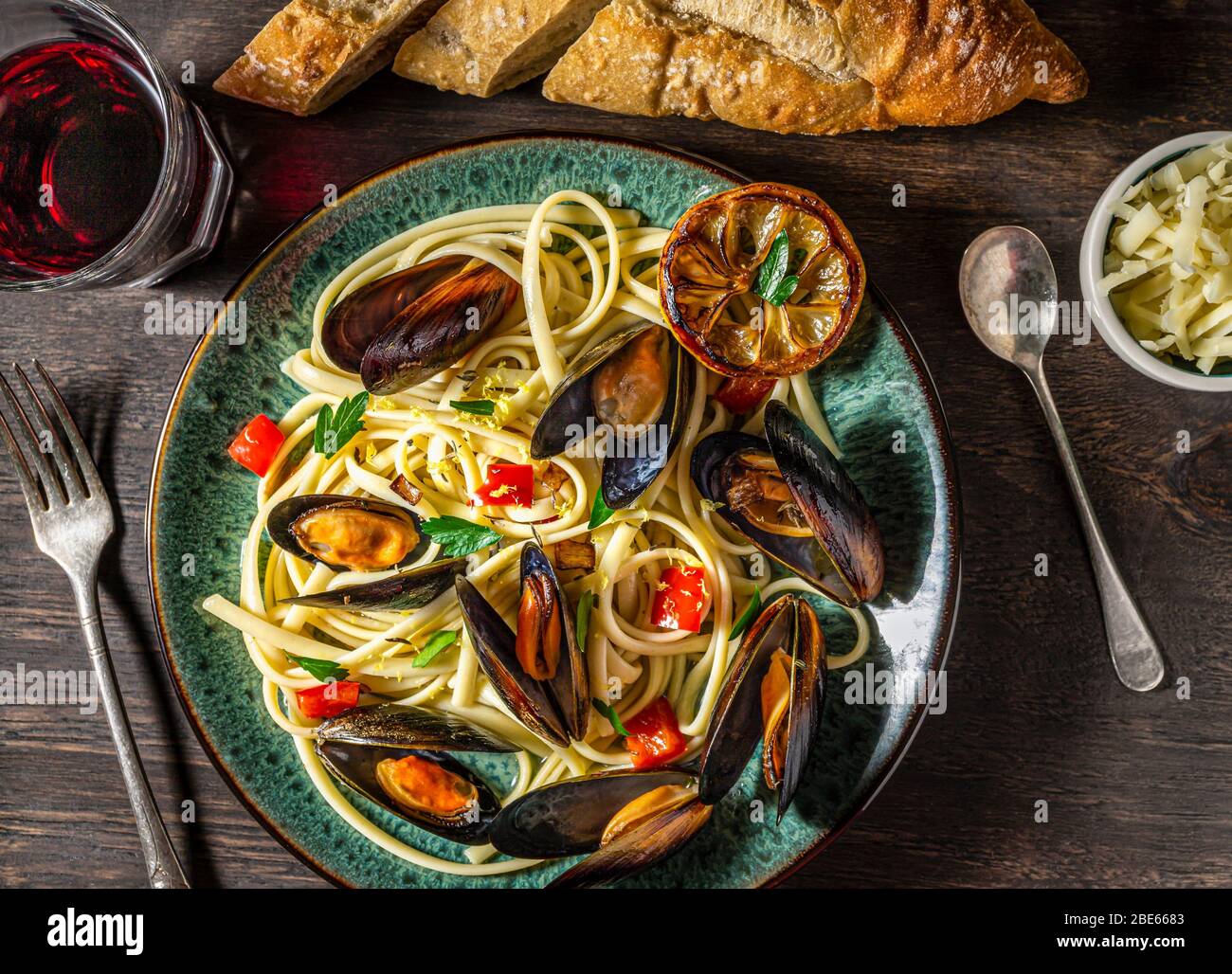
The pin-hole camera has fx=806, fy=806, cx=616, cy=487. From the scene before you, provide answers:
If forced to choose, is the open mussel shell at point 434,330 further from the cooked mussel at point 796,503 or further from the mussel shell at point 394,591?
the cooked mussel at point 796,503

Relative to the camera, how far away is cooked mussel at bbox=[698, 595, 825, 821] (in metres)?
2.52

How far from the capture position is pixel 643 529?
2902 millimetres

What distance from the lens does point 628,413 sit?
263 cm

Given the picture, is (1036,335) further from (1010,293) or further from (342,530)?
(342,530)

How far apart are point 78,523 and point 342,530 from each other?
3.85ft

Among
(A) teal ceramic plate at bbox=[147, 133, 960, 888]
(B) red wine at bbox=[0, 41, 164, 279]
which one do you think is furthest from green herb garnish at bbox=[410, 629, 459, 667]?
(B) red wine at bbox=[0, 41, 164, 279]

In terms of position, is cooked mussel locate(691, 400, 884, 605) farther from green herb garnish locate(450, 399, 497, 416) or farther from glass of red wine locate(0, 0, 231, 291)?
glass of red wine locate(0, 0, 231, 291)

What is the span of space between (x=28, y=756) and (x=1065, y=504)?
409 centimetres

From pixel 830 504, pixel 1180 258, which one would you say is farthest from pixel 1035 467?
pixel 830 504

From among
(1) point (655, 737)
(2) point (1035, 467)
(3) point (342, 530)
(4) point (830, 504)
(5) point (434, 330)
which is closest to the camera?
(4) point (830, 504)

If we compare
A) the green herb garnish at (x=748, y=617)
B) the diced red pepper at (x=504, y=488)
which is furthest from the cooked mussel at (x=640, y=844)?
the diced red pepper at (x=504, y=488)

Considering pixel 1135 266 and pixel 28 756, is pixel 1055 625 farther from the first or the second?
pixel 28 756

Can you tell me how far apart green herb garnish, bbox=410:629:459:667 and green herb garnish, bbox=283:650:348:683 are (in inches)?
9.9

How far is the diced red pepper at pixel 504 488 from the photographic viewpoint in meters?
2.79
